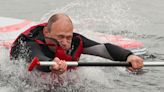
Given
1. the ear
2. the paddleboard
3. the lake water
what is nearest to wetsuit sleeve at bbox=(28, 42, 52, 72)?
the ear

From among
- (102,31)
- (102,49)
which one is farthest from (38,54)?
(102,31)

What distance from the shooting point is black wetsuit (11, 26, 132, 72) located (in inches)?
176

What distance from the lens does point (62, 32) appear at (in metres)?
4.46

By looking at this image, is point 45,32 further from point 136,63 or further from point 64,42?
point 136,63

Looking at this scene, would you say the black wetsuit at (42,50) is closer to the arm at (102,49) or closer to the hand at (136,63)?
the arm at (102,49)

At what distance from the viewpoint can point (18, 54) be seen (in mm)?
4777

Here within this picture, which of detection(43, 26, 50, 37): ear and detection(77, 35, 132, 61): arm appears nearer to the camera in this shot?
detection(43, 26, 50, 37): ear

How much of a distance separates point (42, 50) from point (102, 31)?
4157 mm

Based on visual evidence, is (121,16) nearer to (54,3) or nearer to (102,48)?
(54,3)

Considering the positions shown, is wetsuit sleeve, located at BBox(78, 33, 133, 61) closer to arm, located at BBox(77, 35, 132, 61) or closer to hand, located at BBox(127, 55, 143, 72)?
arm, located at BBox(77, 35, 132, 61)

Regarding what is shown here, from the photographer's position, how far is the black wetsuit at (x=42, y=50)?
446 cm

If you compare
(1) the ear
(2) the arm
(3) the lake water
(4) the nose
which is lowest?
(3) the lake water

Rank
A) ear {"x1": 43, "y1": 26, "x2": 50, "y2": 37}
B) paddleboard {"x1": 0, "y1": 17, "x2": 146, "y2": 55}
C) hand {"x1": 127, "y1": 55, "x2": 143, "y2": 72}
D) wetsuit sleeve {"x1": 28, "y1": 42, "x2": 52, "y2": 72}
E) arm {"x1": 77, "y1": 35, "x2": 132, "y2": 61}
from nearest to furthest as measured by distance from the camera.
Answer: wetsuit sleeve {"x1": 28, "y1": 42, "x2": 52, "y2": 72} → hand {"x1": 127, "y1": 55, "x2": 143, "y2": 72} → ear {"x1": 43, "y1": 26, "x2": 50, "y2": 37} → arm {"x1": 77, "y1": 35, "x2": 132, "y2": 61} → paddleboard {"x1": 0, "y1": 17, "x2": 146, "y2": 55}

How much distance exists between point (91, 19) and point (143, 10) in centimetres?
229
